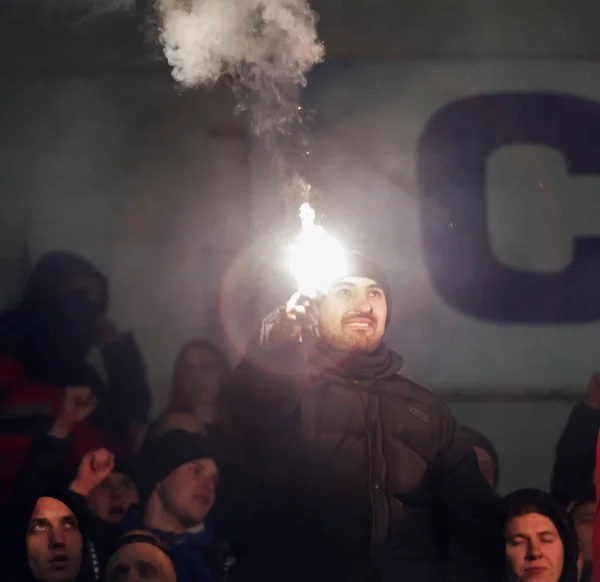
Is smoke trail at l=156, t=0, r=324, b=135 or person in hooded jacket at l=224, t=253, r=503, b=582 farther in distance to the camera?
smoke trail at l=156, t=0, r=324, b=135

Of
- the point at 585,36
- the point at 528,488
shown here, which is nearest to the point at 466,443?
the point at 528,488

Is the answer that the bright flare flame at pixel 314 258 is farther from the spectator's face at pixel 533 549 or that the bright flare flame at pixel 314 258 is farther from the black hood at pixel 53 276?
the spectator's face at pixel 533 549

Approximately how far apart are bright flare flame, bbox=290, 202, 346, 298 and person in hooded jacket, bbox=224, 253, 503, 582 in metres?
0.03

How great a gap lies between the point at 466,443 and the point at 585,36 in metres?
1.08

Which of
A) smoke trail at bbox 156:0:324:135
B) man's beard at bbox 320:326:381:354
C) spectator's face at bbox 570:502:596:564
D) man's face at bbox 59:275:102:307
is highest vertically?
smoke trail at bbox 156:0:324:135

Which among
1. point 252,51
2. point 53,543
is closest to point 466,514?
point 53,543

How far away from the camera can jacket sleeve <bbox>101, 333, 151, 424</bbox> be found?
189cm

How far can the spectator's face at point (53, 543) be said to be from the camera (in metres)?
1.84

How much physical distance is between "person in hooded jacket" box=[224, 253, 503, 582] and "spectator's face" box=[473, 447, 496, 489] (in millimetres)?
16

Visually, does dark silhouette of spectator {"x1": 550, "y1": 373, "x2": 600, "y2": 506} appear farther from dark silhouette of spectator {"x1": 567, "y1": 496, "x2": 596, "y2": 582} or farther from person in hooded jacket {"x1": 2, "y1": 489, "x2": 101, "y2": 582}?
person in hooded jacket {"x1": 2, "y1": 489, "x2": 101, "y2": 582}

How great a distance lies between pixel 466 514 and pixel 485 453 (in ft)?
0.51

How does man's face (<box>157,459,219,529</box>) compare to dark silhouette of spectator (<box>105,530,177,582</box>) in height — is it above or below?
above

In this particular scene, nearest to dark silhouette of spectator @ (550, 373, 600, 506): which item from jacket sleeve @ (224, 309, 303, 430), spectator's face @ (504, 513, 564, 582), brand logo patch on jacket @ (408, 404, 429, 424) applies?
spectator's face @ (504, 513, 564, 582)

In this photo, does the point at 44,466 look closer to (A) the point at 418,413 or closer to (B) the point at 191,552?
(B) the point at 191,552
